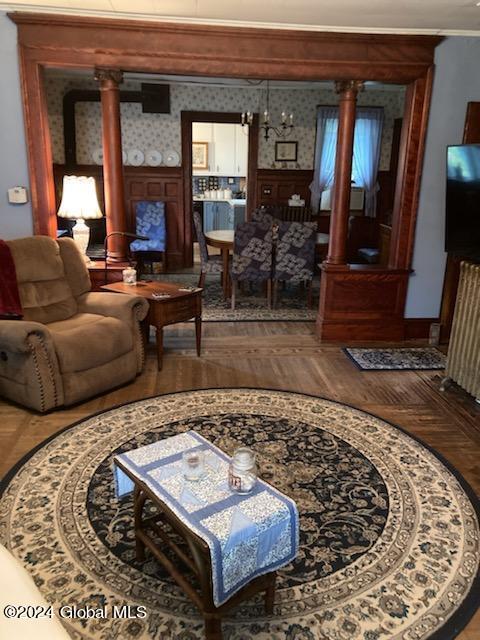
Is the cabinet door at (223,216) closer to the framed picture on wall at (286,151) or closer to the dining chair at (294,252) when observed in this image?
the framed picture on wall at (286,151)

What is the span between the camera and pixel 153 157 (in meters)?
7.47

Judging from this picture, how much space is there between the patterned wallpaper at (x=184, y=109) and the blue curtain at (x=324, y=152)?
0.13 m

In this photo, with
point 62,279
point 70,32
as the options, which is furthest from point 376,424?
point 70,32

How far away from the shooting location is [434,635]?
1833 mm

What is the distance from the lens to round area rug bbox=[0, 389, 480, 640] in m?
1.89

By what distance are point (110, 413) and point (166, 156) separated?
509 cm

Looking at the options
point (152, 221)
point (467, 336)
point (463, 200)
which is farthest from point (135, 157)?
point (467, 336)

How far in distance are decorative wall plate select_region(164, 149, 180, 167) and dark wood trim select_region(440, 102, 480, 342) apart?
4.21 m

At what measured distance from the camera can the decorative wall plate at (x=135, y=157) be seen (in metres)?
7.45

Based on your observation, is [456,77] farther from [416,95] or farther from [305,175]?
[305,175]

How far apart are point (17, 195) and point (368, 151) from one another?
5.36 metres

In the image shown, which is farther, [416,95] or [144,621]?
[416,95]

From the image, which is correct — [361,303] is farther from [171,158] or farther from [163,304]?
[171,158]

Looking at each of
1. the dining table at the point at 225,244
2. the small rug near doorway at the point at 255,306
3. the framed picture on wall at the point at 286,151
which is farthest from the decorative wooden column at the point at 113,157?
the framed picture on wall at the point at 286,151
